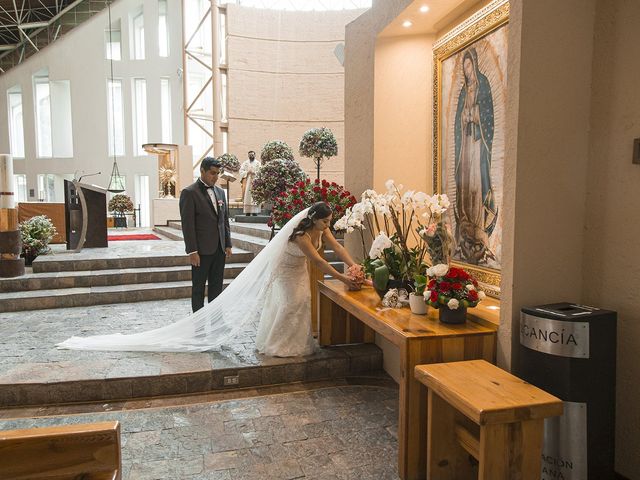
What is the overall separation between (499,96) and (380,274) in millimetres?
1287

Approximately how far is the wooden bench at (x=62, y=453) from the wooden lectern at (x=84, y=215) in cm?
659

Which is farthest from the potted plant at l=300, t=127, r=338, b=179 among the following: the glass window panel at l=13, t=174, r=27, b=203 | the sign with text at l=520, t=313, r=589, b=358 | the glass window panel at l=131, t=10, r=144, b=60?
the glass window panel at l=13, t=174, r=27, b=203

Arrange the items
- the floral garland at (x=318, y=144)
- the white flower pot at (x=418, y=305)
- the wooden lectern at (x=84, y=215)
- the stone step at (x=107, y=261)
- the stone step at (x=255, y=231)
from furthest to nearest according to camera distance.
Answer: the floral garland at (x=318, y=144) < the stone step at (x=255, y=231) < the wooden lectern at (x=84, y=215) < the stone step at (x=107, y=261) < the white flower pot at (x=418, y=305)

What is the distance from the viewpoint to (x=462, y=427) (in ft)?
7.24

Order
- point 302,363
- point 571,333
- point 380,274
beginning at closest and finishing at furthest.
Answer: point 571,333 → point 380,274 → point 302,363

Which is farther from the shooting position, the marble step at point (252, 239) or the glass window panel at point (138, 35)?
the glass window panel at point (138, 35)

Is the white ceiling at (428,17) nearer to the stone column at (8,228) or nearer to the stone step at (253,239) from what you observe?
the stone step at (253,239)

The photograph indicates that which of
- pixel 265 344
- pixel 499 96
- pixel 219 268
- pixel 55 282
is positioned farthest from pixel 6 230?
pixel 499 96

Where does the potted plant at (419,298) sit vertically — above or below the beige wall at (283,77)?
below

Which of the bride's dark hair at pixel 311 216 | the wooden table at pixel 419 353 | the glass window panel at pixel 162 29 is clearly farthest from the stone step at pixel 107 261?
the glass window panel at pixel 162 29

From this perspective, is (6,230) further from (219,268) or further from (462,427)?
(462,427)

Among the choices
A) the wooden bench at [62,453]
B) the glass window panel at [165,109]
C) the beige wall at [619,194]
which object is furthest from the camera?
the glass window panel at [165,109]

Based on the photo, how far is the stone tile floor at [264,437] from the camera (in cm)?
240

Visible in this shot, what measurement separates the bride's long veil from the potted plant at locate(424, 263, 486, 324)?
1360 millimetres
